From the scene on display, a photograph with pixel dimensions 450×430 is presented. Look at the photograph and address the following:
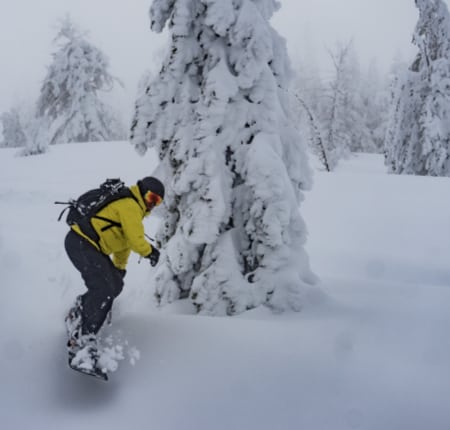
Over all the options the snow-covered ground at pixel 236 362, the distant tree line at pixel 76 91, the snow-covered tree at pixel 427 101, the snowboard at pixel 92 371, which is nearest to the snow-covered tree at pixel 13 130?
the distant tree line at pixel 76 91

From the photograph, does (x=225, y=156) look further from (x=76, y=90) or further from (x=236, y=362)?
(x=76, y=90)

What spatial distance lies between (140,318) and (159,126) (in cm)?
271

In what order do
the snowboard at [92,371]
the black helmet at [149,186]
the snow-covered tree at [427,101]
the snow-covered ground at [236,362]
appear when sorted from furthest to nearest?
the snow-covered tree at [427,101] < the black helmet at [149,186] < the snowboard at [92,371] < the snow-covered ground at [236,362]

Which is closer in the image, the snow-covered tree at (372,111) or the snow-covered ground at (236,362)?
the snow-covered ground at (236,362)

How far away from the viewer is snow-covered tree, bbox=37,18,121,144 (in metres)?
29.2

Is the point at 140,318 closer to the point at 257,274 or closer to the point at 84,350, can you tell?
the point at 84,350

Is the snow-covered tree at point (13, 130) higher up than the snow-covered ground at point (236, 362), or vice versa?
the snow-covered ground at point (236, 362)

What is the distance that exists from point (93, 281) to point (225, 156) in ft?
8.60

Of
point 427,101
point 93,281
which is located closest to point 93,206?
point 93,281

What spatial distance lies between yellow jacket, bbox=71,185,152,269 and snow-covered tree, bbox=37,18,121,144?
26165 mm

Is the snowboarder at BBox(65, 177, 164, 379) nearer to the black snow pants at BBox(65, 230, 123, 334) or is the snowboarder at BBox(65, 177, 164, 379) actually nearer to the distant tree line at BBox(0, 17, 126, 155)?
the black snow pants at BBox(65, 230, 123, 334)

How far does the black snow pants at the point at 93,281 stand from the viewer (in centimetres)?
450

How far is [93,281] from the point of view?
4586 millimetres

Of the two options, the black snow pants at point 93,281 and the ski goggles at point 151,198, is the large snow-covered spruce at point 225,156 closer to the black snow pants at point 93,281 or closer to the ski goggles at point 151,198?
the ski goggles at point 151,198
